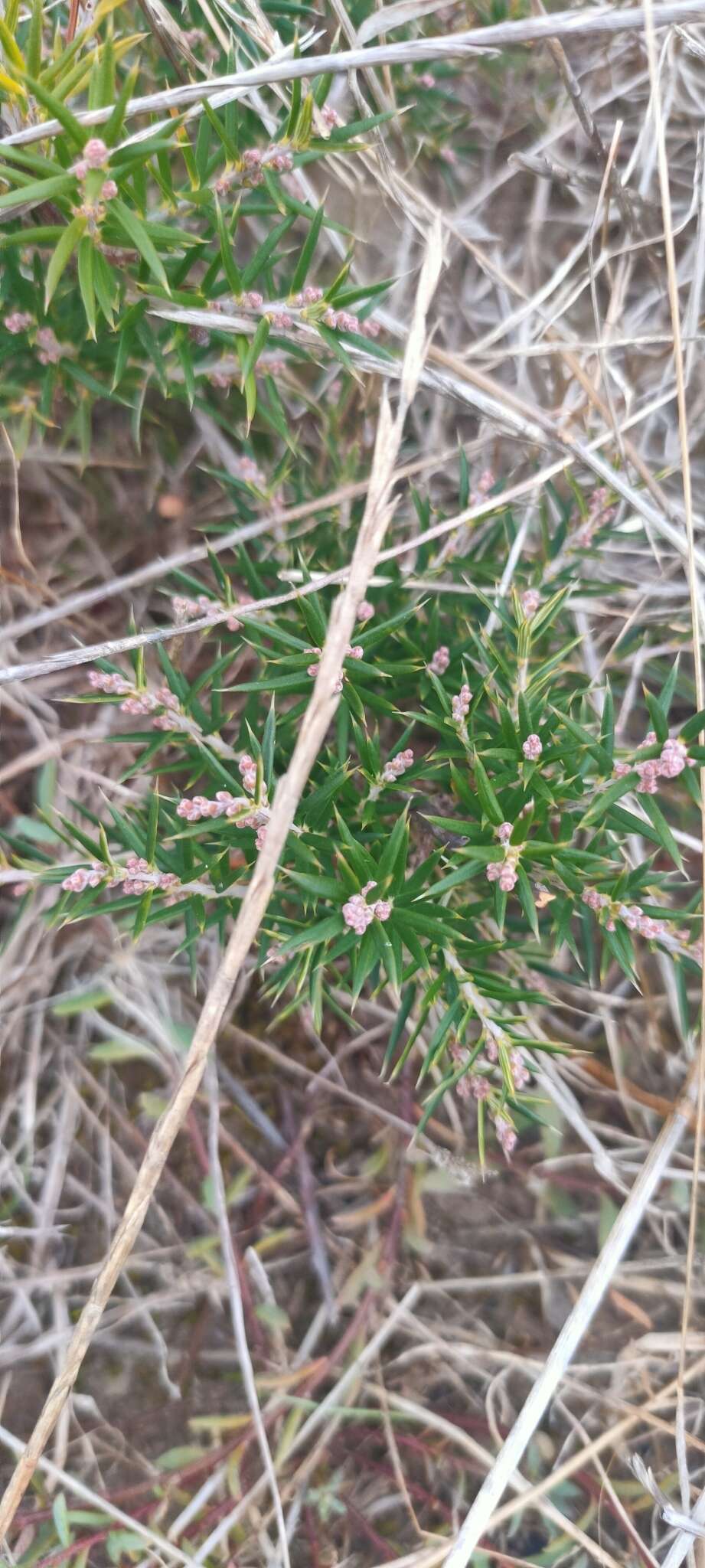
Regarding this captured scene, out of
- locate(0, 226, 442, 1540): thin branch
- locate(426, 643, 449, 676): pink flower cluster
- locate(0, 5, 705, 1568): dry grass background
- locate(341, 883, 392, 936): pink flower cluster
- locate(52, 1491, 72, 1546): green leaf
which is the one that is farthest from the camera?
locate(0, 5, 705, 1568): dry grass background

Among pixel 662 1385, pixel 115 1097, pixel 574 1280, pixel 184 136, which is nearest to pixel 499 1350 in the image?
pixel 574 1280

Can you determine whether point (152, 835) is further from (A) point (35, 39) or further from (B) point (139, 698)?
(A) point (35, 39)

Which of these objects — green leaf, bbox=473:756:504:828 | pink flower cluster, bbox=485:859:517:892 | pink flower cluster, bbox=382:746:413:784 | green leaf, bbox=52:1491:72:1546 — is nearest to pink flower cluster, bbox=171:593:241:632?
pink flower cluster, bbox=382:746:413:784

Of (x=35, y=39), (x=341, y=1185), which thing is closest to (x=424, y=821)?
(x=341, y=1185)

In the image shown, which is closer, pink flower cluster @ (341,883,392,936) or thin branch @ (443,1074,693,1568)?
pink flower cluster @ (341,883,392,936)

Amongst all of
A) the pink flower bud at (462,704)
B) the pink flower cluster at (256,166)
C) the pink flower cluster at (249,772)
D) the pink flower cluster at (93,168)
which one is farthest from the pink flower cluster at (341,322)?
the pink flower cluster at (249,772)

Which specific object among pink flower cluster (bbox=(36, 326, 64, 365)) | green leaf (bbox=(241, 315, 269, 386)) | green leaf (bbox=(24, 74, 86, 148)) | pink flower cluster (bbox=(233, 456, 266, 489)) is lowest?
pink flower cluster (bbox=(233, 456, 266, 489))

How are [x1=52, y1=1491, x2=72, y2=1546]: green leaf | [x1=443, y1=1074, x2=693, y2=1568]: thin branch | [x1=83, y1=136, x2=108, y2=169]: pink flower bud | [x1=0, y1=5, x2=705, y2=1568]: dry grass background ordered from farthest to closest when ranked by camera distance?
[x1=0, y1=5, x2=705, y2=1568]: dry grass background < [x1=52, y1=1491, x2=72, y2=1546]: green leaf < [x1=443, y1=1074, x2=693, y2=1568]: thin branch < [x1=83, y1=136, x2=108, y2=169]: pink flower bud

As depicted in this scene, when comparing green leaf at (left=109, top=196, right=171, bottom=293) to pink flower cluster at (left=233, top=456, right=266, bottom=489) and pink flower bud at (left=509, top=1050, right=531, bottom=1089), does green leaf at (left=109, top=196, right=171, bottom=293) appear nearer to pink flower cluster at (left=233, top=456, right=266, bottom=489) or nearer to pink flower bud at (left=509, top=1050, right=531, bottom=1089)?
pink flower cluster at (left=233, top=456, right=266, bottom=489)
